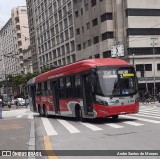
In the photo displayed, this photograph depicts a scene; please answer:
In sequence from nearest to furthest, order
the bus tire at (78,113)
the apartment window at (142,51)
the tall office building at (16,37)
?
the bus tire at (78,113) → the apartment window at (142,51) → the tall office building at (16,37)

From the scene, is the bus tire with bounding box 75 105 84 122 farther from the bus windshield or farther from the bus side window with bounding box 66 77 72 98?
the bus windshield

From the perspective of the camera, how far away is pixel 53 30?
304 ft

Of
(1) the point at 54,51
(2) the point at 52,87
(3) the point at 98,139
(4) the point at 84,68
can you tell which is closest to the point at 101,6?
(1) the point at 54,51

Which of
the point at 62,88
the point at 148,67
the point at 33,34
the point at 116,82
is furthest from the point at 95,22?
the point at 116,82

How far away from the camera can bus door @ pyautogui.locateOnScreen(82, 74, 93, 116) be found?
18.2 meters

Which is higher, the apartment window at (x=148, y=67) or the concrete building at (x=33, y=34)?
the concrete building at (x=33, y=34)

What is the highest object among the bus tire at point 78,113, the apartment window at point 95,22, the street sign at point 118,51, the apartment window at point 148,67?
the apartment window at point 95,22

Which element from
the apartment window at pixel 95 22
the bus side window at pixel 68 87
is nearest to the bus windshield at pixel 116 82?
the bus side window at pixel 68 87

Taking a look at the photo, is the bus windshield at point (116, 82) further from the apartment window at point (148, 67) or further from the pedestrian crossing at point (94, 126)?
the apartment window at point (148, 67)

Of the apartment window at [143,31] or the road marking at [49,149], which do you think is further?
the apartment window at [143,31]

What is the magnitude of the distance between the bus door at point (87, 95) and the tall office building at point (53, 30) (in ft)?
181

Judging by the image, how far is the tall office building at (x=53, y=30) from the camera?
264ft

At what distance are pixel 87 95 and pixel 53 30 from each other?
75.3 m

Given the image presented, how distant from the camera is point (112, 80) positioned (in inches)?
702
